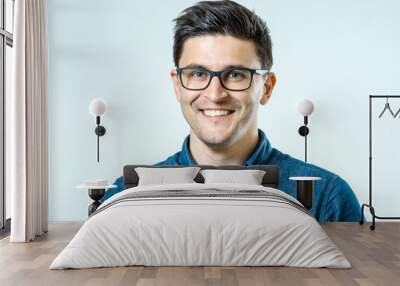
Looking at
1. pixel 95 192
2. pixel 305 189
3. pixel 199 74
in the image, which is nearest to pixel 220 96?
pixel 199 74

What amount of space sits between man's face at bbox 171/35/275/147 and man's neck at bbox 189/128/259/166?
2.2 inches

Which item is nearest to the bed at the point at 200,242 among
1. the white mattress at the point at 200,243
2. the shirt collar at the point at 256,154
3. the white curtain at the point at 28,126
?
the white mattress at the point at 200,243

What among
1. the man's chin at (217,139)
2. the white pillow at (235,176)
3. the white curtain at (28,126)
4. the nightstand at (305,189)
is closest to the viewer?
the white curtain at (28,126)

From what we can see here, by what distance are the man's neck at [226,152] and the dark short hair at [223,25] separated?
Result: 0.80 m

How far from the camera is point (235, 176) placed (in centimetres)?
598

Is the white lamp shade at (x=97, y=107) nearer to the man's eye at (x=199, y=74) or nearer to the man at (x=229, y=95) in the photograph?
the man at (x=229, y=95)

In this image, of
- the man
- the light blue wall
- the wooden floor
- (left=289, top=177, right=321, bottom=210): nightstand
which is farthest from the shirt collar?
the wooden floor

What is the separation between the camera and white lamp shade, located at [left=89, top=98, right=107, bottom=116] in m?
6.46

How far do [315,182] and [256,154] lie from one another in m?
0.73

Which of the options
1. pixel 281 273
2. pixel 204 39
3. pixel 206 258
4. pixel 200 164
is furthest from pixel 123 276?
pixel 204 39

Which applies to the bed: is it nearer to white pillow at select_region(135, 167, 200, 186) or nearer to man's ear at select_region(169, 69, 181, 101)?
white pillow at select_region(135, 167, 200, 186)

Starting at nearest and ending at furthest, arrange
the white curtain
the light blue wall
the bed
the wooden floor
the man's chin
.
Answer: the wooden floor
the bed
the white curtain
the man's chin
the light blue wall

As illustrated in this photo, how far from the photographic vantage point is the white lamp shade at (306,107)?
6.42 metres

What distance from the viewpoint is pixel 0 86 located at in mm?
5996
